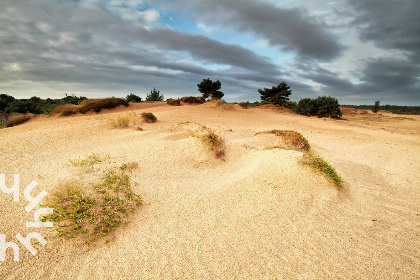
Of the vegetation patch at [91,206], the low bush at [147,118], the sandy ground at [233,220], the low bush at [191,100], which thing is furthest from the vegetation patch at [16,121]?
the low bush at [191,100]

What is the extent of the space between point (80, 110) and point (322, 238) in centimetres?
1639

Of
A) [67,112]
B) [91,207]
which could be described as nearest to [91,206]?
[91,207]

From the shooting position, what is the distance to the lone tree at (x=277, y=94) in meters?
24.0

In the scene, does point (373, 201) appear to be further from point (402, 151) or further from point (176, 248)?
point (402, 151)

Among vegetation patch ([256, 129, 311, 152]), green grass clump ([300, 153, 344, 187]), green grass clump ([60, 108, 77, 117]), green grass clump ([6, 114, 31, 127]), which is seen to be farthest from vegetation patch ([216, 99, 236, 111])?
green grass clump ([6, 114, 31, 127])

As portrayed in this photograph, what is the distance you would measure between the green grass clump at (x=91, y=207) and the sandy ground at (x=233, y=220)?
131 millimetres

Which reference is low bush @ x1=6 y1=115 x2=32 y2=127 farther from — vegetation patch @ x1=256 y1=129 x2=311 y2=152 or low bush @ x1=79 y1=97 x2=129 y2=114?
vegetation patch @ x1=256 y1=129 x2=311 y2=152

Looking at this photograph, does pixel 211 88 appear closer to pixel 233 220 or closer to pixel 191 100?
pixel 191 100

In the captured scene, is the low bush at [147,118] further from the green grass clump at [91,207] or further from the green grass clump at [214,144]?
the green grass clump at [91,207]

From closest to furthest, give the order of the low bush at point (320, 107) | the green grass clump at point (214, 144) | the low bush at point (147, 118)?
the green grass clump at point (214, 144), the low bush at point (147, 118), the low bush at point (320, 107)

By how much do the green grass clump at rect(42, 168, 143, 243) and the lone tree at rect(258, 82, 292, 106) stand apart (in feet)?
77.4

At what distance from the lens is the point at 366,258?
2.31m

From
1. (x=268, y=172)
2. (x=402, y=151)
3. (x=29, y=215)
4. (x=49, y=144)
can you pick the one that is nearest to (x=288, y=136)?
(x=268, y=172)

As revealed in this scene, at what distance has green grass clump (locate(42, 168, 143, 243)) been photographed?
2.49 meters
